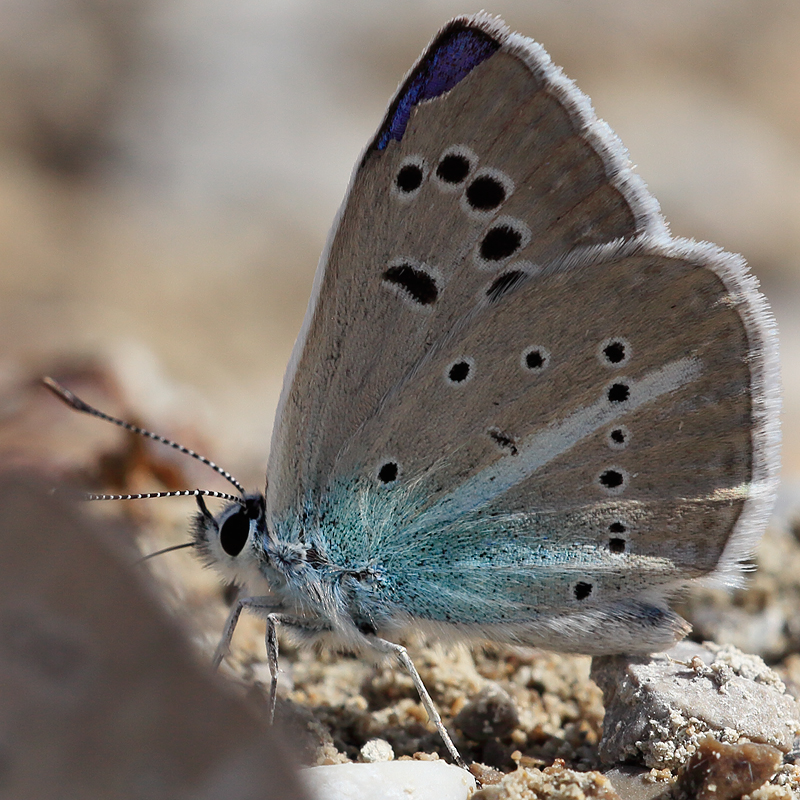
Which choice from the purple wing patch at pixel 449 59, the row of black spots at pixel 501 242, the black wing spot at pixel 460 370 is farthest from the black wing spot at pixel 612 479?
the purple wing patch at pixel 449 59

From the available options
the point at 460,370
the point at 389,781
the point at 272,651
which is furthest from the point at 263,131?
the point at 389,781

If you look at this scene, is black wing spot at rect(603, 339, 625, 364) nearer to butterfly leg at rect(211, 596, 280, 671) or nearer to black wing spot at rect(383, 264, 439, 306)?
black wing spot at rect(383, 264, 439, 306)

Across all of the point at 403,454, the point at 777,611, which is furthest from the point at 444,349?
the point at 777,611

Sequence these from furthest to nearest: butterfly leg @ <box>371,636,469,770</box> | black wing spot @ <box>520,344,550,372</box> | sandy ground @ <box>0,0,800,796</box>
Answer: sandy ground @ <box>0,0,800,796</box>
black wing spot @ <box>520,344,550,372</box>
butterfly leg @ <box>371,636,469,770</box>

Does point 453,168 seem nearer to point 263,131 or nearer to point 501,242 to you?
point 501,242

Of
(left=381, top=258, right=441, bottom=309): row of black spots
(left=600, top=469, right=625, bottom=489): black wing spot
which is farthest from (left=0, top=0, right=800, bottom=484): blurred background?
(left=600, top=469, right=625, bottom=489): black wing spot

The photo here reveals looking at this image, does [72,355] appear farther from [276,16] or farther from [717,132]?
[717,132]
